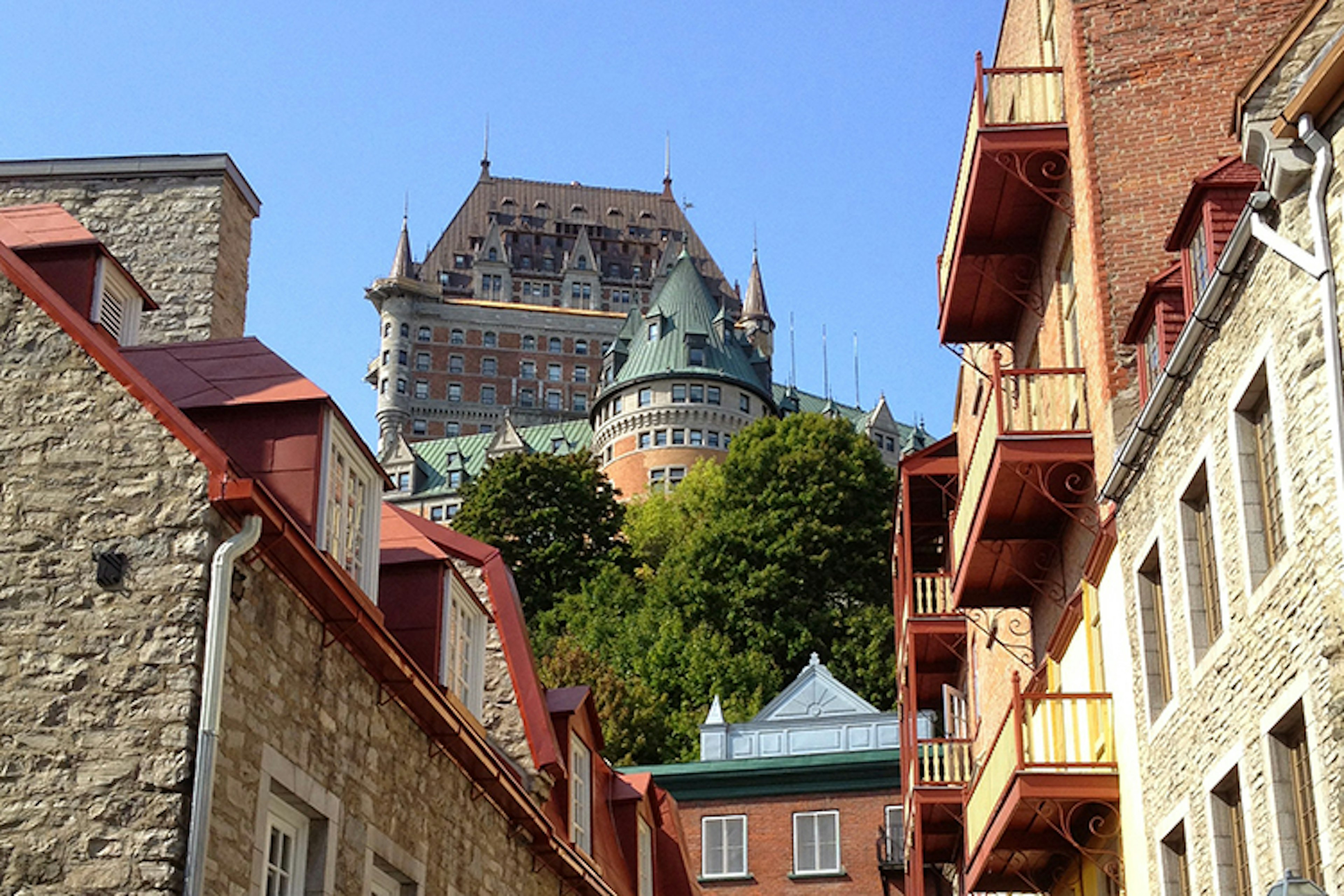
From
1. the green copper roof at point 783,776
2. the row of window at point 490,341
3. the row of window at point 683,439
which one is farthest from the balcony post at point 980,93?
the row of window at point 490,341

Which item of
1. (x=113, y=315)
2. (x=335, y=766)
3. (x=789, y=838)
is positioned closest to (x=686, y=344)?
(x=789, y=838)

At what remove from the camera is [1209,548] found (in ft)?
51.9

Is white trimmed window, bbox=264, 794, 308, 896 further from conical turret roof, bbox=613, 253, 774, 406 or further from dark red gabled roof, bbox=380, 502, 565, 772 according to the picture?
conical turret roof, bbox=613, 253, 774, 406

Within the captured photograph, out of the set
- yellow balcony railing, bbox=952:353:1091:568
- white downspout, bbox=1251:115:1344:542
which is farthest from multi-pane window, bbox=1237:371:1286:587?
yellow balcony railing, bbox=952:353:1091:568

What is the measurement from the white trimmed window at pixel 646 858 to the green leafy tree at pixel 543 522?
2206 inches

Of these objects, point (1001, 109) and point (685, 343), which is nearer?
point (1001, 109)

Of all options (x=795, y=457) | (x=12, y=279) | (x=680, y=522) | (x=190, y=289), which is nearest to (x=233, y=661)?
(x=12, y=279)

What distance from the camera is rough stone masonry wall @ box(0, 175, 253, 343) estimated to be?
2041cm

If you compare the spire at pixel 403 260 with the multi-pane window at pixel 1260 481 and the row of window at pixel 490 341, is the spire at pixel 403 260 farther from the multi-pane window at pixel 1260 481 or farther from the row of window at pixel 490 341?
the multi-pane window at pixel 1260 481

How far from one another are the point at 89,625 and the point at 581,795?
12611mm

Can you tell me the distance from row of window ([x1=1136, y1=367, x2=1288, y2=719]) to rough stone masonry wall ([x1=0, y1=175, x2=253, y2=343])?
374 inches

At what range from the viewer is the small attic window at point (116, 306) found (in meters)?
15.8

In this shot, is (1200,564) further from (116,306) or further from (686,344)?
(686,344)

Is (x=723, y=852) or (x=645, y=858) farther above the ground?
A: (x=723, y=852)
